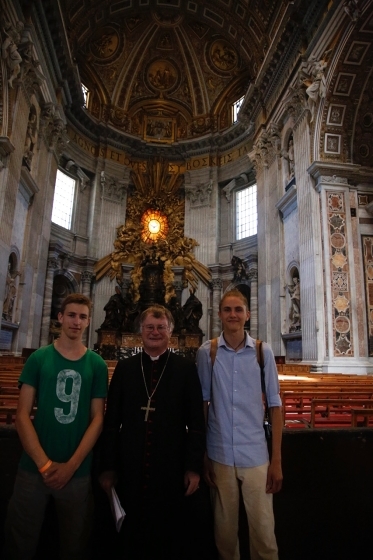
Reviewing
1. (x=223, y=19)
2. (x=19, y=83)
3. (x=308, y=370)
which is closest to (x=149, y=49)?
(x=223, y=19)

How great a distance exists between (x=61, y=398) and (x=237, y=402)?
2.65 feet

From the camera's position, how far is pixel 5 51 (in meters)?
9.26

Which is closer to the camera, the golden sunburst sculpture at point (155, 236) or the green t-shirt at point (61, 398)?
the green t-shirt at point (61, 398)

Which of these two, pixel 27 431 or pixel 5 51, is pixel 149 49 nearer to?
pixel 5 51

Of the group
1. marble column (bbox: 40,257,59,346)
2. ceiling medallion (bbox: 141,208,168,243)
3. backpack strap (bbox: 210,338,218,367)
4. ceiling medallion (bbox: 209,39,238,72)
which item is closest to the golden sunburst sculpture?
ceiling medallion (bbox: 141,208,168,243)

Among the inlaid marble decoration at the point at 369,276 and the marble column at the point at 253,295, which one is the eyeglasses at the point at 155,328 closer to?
the inlaid marble decoration at the point at 369,276

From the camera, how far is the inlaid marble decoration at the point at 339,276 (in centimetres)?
978

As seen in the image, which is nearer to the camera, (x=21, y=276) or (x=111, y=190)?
(x=21, y=276)

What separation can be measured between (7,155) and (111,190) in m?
9.63

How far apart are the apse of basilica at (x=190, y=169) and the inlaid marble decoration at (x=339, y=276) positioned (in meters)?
0.04

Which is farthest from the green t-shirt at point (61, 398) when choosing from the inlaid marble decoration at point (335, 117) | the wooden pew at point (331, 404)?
the inlaid marble decoration at point (335, 117)

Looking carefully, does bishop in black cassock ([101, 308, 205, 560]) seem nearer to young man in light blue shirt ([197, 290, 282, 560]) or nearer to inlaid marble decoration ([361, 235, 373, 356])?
young man in light blue shirt ([197, 290, 282, 560])

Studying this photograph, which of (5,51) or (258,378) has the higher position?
(5,51)

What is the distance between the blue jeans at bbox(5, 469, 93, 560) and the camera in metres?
1.60
